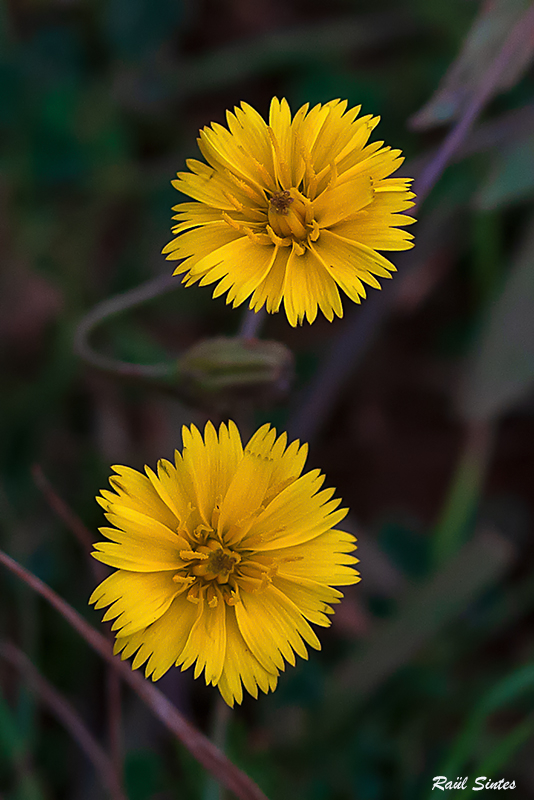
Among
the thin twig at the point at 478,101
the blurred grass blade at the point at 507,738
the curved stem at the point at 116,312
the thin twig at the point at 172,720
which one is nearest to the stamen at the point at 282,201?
the thin twig at the point at 478,101

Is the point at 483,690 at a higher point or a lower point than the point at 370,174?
lower

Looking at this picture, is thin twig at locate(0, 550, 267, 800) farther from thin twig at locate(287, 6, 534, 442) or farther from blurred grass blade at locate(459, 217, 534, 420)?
blurred grass blade at locate(459, 217, 534, 420)

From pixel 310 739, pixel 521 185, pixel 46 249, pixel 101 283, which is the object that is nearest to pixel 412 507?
pixel 310 739

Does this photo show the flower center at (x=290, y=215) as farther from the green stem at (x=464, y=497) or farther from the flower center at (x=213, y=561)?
the green stem at (x=464, y=497)

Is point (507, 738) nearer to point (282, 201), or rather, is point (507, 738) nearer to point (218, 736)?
point (218, 736)

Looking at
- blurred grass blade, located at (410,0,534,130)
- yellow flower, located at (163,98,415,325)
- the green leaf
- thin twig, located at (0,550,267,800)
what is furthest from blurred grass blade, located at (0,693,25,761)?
the green leaf

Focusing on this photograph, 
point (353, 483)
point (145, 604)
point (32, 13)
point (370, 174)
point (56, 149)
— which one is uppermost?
point (32, 13)

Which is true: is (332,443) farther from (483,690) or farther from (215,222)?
(215,222)

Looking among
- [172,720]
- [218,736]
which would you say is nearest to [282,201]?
[172,720]
